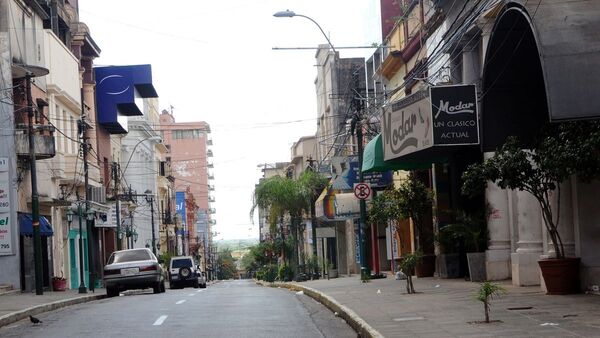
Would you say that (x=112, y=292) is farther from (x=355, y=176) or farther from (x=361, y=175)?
(x=361, y=175)

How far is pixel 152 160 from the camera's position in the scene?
9262 centimetres

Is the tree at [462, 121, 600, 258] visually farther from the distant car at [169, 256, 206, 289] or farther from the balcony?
the distant car at [169, 256, 206, 289]

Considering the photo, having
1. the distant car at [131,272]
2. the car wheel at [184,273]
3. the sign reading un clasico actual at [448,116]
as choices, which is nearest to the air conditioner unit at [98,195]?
the car wheel at [184,273]

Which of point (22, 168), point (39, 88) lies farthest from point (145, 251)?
point (39, 88)

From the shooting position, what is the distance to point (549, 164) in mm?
15562

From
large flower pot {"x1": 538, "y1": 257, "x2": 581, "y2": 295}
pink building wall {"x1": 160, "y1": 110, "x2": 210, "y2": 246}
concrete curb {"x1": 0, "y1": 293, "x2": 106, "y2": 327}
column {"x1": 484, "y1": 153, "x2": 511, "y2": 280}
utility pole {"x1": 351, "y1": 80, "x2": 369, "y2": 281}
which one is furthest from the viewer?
pink building wall {"x1": 160, "y1": 110, "x2": 210, "y2": 246}

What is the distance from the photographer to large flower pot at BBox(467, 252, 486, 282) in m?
24.1

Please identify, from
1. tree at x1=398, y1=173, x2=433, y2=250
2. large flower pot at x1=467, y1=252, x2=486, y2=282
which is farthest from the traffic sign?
large flower pot at x1=467, y1=252, x2=486, y2=282

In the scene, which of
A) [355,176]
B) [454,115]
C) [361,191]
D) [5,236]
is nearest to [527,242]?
[454,115]

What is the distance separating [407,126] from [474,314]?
962 centimetres

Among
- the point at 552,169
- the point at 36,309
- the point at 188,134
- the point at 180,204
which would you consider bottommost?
the point at 36,309

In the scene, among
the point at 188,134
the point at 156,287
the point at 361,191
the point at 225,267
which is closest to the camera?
the point at 361,191

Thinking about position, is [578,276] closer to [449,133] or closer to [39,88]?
[449,133]

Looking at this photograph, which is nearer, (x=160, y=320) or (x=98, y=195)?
(x=160, y=320)
